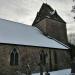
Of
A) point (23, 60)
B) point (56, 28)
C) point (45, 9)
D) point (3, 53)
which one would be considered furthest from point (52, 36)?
point (3, 53)

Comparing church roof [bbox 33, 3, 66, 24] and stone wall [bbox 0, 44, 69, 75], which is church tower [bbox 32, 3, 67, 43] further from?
stone wall [bbox 0, 44, 69, 75]

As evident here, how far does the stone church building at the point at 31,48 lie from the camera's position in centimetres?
1882

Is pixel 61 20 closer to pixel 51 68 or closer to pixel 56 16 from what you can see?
pixel 56 16

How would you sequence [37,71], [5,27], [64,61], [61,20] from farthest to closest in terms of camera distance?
[61,20] → [64,61] → [5,27] → [37,71]

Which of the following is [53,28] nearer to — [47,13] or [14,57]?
[47,13]

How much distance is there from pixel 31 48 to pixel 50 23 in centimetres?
1177

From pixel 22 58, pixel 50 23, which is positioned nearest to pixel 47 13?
pixel 50 23

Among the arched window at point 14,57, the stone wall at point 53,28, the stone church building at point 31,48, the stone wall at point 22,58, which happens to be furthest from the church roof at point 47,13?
the arched window at point 14,57

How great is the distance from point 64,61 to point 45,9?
45.0ft

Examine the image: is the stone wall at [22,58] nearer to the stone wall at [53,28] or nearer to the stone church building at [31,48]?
the stone church building at [31,48]

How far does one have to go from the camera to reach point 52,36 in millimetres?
31266

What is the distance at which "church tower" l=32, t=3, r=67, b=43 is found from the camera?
1235 inches

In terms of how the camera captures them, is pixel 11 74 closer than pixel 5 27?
Yes

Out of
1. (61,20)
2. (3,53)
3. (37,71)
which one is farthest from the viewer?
(61,20)
